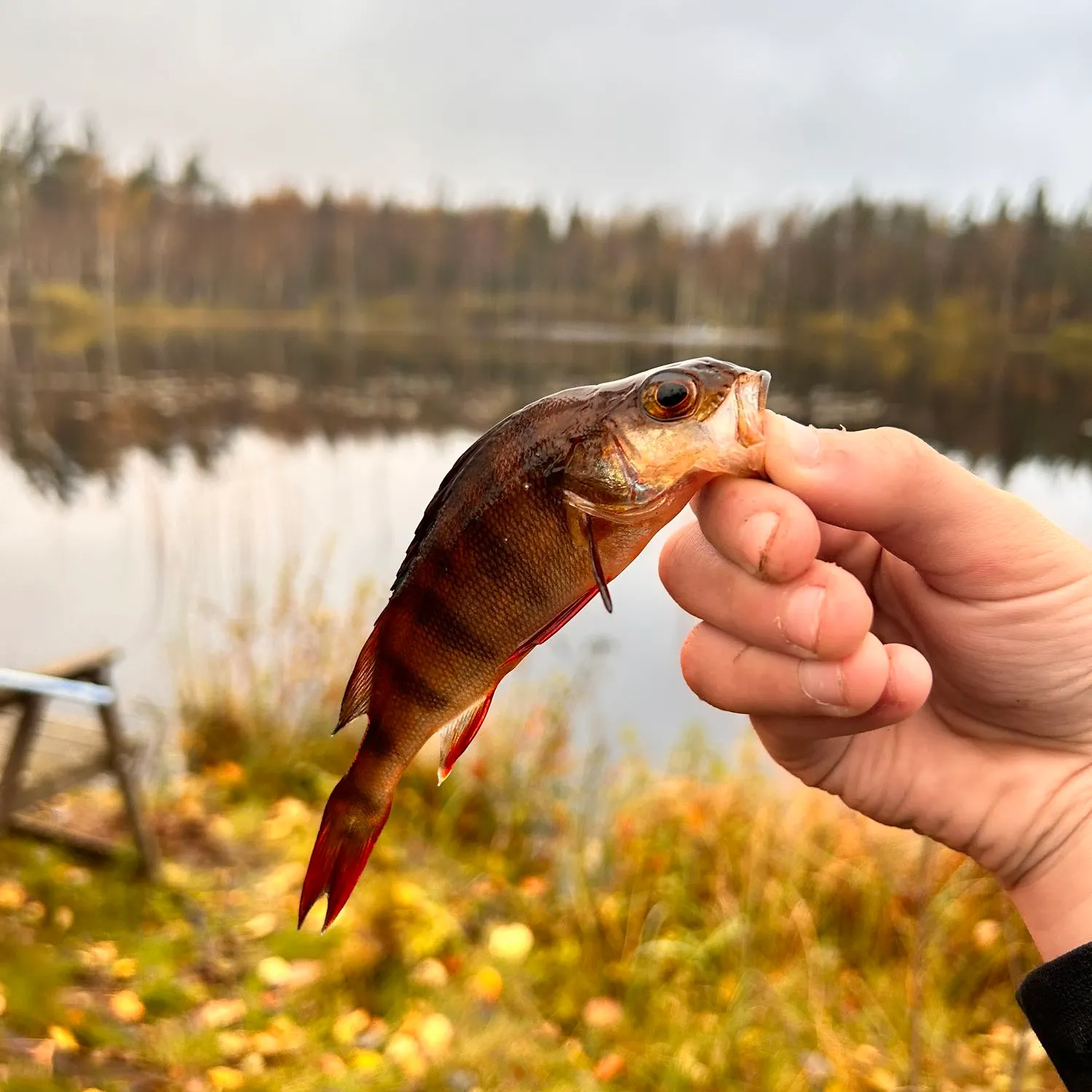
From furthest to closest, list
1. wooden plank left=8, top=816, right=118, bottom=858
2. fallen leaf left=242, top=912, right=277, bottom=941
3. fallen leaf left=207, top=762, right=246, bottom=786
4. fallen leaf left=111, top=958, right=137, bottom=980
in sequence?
1. fallen leaf left=207, top=762, right=246, bottom=786
2. wooden plank left=8, top=816, right=118, bottom=858
3. fallen leaf left=242, top=912, right=277, bottom=941
4. fallen leaf left=111, top=958, right=137, bottom=980

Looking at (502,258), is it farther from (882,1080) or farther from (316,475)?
(882,1080)

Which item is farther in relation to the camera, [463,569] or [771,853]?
[771,853]

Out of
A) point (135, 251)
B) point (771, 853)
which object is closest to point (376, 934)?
point (771, 853)

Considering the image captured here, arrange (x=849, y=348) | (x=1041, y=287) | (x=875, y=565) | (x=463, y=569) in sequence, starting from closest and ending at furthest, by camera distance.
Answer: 1. (x=463, y=569)
2. (x=875, y=565)
3. (x=1041, y=287)
4. (x=849, y=348)

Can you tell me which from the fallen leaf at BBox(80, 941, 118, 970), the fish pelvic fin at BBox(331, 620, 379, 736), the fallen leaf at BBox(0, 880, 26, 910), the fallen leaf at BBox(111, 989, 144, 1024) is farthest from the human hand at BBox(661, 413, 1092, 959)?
the fallen leaf at BBox(0, 880, 26, 910)

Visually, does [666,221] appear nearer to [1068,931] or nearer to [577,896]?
[577,896]

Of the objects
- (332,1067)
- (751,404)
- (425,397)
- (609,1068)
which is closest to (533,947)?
(609,1068)

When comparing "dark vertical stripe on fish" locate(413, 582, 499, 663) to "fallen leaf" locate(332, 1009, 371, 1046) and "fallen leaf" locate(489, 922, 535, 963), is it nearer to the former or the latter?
"fallen leaf" locate(332, 1009, 371, 1046)
